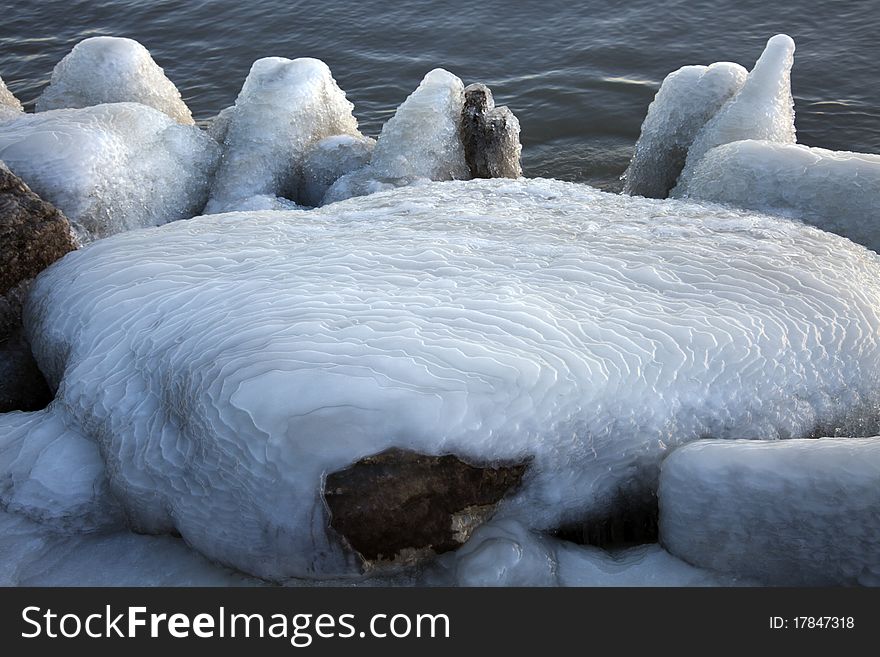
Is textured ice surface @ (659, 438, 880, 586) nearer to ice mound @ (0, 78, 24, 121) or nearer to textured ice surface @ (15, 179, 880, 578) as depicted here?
textured ice surface @ (15, 179, 880, 578)

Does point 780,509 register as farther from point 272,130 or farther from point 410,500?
point 272,130

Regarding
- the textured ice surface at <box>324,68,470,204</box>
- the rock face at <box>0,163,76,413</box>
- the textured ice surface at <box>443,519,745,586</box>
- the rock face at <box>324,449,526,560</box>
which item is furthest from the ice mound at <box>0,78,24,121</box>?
the textured ice surface at <box>443,519,745,586</box>

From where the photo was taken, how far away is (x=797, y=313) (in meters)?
4.04

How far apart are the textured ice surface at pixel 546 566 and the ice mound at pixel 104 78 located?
559 centimetres

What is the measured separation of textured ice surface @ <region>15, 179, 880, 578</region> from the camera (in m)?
3.29

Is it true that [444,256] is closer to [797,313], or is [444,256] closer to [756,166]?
[797,313]

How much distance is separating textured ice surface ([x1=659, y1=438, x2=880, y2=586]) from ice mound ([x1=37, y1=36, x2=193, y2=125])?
593 cm

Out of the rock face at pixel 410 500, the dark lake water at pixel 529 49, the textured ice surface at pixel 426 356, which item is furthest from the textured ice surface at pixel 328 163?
the rock face at pixel 410 500

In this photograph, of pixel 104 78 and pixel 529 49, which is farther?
pixel 529 49

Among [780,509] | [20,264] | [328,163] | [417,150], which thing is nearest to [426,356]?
[780,509]

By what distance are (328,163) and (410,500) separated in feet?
14.6

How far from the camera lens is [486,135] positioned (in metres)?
7.02

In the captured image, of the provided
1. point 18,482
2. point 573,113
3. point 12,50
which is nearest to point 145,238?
point 18,482

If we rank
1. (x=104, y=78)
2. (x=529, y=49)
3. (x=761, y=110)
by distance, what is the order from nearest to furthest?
(x=761, y=110), (x=104, y=78), (x=529, y=49)
